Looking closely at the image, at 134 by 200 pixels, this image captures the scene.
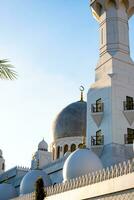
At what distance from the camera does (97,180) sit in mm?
14156

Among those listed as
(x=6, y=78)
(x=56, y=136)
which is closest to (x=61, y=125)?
(x=56, y=136)

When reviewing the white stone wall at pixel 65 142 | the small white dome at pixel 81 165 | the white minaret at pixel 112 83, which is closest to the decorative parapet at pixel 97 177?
the small white dome at pixel 81 165

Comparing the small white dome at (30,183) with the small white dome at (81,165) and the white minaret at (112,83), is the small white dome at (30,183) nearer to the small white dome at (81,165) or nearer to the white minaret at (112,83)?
the white minaret at (112,83)

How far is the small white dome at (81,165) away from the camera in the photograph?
17219 mm

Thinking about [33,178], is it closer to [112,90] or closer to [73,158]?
[73,158]

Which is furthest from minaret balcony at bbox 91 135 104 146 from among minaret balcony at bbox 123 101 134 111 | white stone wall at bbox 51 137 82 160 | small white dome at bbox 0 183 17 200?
white stone wall at bbox 51 137 82 160

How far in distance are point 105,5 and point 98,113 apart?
6.83 m

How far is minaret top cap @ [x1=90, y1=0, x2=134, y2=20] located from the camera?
75.2 feet

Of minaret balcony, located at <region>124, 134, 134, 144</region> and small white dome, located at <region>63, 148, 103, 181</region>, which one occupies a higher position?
minaret balcony, located at <region>124, 134, 134, 144</region>

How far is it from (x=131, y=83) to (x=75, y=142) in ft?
32.6

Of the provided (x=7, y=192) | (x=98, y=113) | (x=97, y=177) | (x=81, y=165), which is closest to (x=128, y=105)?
(x=98, y=113)

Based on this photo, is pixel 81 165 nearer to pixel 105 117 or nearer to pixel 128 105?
pixel 105 117

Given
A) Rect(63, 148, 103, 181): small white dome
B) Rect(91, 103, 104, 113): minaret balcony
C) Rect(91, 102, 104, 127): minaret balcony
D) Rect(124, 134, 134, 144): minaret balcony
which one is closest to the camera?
Rect(63, 148, 103, 181): small white dome

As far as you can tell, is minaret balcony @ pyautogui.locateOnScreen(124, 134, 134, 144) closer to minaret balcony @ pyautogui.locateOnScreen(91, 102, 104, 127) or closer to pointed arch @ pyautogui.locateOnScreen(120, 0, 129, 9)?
minaret balcony @ pyautogui.locateOnScreen(91, 102, 104, 127)
